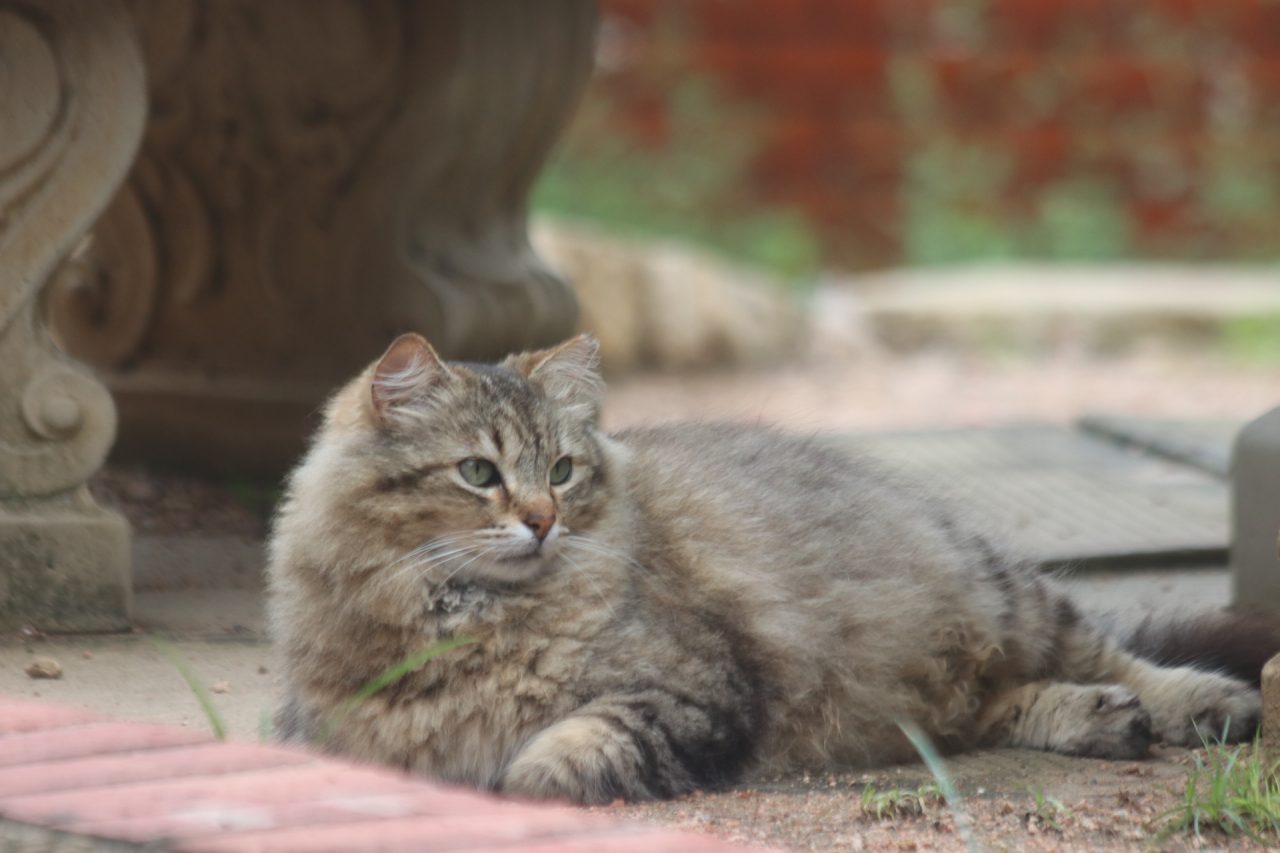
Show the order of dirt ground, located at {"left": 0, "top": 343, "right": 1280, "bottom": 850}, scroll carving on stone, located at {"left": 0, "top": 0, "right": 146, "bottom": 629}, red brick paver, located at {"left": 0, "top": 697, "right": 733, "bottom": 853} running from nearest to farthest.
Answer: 1. red brick paver, located at {"left": 0, "top": 697, "right": 733, "bottom": 853}
2. dirt ground, located at {"left": 0, "top": 343, "right": 1280, "bottom": 850}
3. scroll carving on stone, located at {"left": 0, "top": 0, "right": 146, "bottom": 629}

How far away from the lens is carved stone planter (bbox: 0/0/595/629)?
3643 millimetres

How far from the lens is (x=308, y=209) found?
5.21 m

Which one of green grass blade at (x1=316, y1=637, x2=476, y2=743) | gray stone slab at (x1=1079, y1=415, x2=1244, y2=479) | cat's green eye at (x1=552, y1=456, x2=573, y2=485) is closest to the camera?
green grass blade at (x1=316, y1=637, x2=476, y2=743)

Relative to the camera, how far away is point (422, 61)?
4.69 m

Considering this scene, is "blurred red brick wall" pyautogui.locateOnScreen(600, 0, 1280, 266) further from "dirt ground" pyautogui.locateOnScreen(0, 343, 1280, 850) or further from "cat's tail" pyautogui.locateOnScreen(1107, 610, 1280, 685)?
"cat's tail" pyautogui.locateOnScreen(1107, 610, 1280, 685)

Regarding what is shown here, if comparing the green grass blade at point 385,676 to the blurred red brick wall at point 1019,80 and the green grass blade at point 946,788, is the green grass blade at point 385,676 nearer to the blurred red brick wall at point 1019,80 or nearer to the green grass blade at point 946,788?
the green grass blade at point 946,788

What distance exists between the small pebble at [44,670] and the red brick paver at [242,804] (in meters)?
1.14

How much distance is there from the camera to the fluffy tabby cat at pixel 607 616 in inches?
109

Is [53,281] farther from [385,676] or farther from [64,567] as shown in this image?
[385,676]

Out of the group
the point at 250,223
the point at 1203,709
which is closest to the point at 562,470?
the point at 1203,709

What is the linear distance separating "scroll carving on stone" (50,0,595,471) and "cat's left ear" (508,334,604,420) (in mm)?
1725

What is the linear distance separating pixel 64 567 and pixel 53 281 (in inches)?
22.8

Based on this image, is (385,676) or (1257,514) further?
(1257,514)

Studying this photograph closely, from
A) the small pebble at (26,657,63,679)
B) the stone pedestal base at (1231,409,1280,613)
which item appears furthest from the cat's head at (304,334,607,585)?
the stone pedestal base at (1231,409,1280,613)
